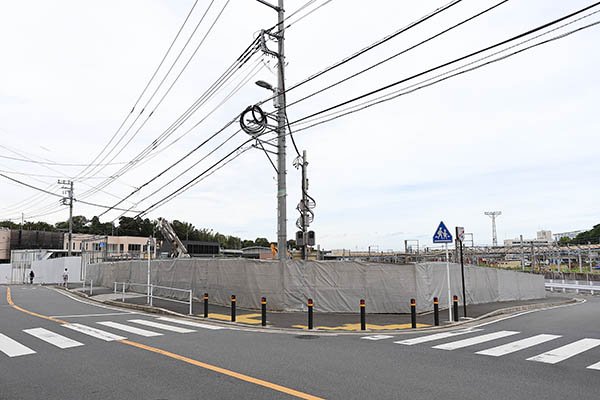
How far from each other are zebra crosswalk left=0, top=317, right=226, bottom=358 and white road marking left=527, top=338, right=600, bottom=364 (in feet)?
25.9

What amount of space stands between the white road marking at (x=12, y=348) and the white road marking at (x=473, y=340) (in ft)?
27.2

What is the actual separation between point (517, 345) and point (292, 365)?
525 centimetres

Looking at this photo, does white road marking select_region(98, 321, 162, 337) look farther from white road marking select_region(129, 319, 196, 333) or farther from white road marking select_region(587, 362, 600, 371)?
white road marking select_region(587, 362, 600, 371)

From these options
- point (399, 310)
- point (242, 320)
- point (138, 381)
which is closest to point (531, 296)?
point (399, 310)

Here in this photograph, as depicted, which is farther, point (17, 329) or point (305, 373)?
point (17, 329)

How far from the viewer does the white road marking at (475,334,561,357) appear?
7.90 metres

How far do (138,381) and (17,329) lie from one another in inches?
289

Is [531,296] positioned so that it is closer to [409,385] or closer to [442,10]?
[442,10]

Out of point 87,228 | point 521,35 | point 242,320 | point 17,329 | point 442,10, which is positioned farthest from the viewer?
point 87,228

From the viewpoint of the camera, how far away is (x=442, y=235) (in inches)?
505

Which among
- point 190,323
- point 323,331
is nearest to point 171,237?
point 190,323

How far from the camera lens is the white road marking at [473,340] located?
331 inches

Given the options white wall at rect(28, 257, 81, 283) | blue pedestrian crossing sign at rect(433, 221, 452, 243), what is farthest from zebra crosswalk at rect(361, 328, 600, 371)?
white wall at rect(28, 257, 81, 283)

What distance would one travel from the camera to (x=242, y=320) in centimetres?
1284
